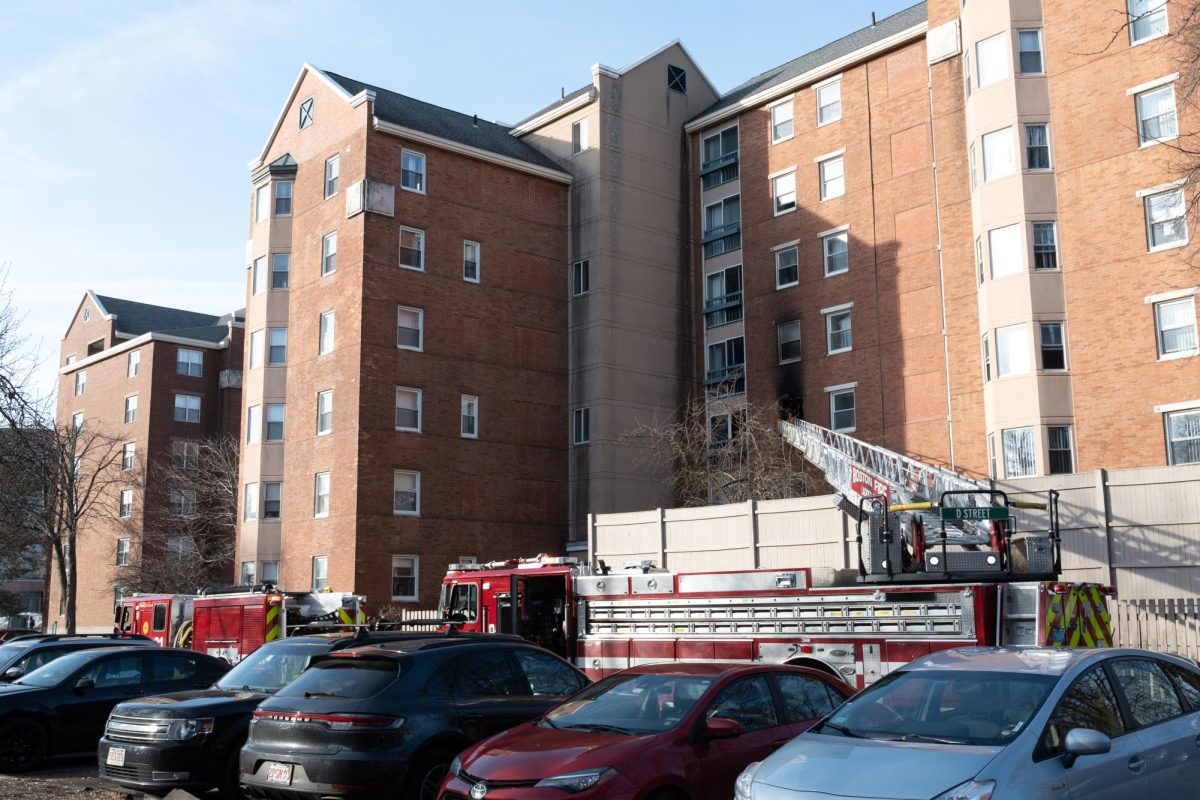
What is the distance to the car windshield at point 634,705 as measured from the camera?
8.94 metres

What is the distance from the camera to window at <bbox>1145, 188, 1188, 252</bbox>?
2817cm

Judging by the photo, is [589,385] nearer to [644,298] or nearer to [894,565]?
[644,298]

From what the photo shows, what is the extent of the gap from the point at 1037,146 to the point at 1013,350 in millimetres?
5571

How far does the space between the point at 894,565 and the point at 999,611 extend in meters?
1.64

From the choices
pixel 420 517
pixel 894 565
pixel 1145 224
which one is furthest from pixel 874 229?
pixel 894 565

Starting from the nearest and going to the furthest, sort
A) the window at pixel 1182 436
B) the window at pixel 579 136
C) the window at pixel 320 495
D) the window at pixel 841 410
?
the window at pixel 1182 436 < the window at pixel 320 495 < the window at pixel 841 410 < the window at pixel 579 136

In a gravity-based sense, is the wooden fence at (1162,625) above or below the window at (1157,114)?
below

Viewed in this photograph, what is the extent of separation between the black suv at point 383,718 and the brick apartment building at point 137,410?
141ft

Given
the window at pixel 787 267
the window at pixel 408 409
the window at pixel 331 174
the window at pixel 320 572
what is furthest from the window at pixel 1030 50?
the window at pixel 320 572

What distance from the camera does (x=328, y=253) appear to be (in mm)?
38750

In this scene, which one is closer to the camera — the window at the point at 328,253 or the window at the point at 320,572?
the window at the point at 320,572

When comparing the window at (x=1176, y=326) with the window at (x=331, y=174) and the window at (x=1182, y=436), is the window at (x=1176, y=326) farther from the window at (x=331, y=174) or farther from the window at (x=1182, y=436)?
the window at (x=331, y=174)

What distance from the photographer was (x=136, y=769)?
38.8 feet

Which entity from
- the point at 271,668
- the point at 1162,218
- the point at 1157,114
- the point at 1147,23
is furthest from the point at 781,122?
the point at 271,668
